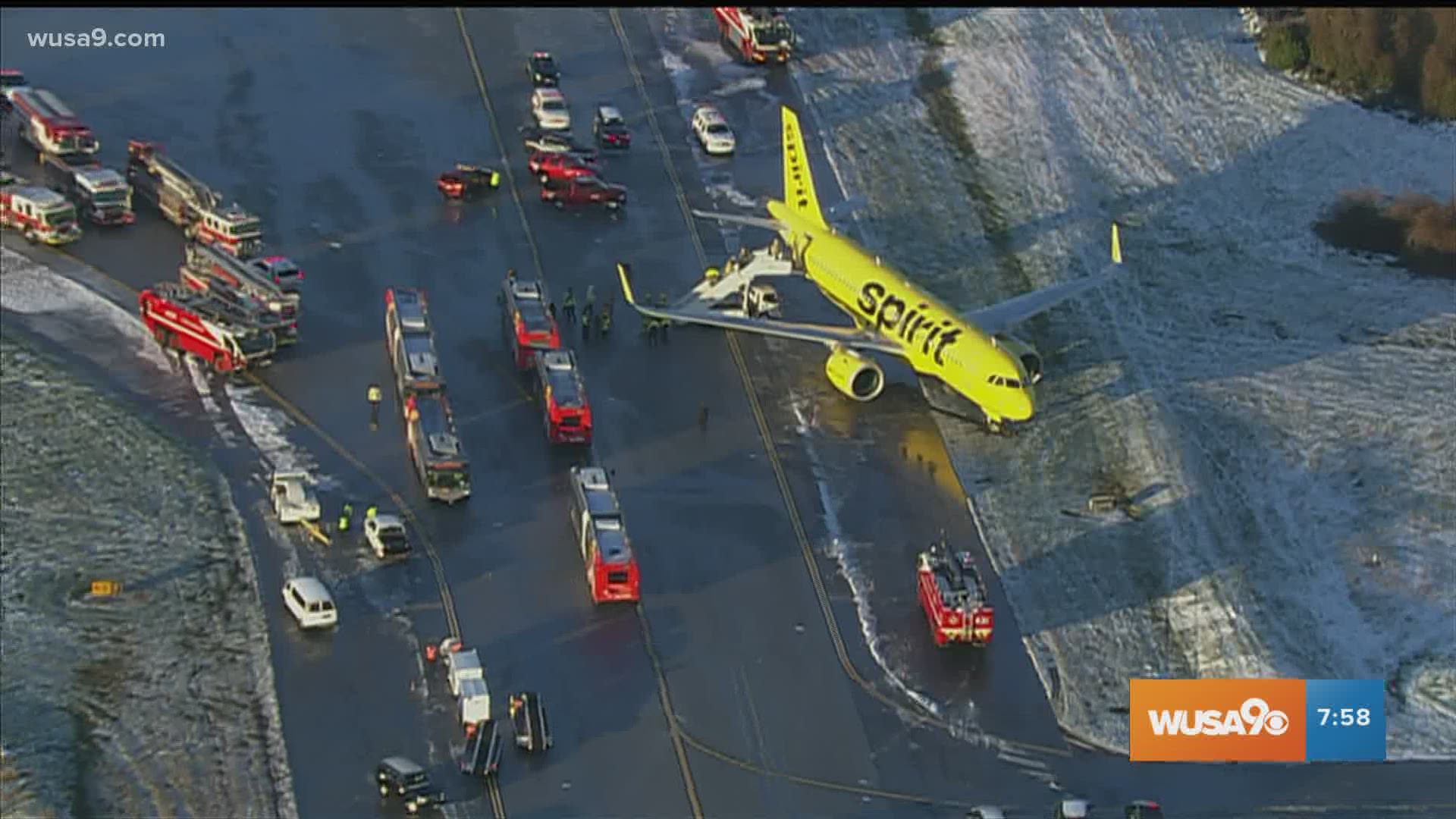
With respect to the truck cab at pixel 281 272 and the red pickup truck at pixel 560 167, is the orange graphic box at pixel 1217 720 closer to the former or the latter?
the truck cab at pixel 281 272

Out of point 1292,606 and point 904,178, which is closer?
point 1292,606

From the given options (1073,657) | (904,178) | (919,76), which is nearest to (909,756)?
(1073,657)

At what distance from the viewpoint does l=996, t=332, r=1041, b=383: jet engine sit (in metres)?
108

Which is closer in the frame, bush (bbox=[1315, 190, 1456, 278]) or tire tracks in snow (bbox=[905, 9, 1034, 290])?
tire tracks in snow (bbox=[905, 9, 1034, 290])

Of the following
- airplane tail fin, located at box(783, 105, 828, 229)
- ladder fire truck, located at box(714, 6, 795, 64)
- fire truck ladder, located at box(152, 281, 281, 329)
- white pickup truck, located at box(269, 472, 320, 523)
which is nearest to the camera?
white pickup truck, located at box(269, 472, 320, 523)

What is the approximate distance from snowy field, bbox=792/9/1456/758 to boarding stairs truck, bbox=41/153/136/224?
38.3m

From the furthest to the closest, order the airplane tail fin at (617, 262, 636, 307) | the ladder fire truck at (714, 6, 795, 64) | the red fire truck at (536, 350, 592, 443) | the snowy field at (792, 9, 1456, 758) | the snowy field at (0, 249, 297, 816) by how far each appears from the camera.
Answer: the ladder fire truck at (714, 6, 795, 64) < the airplane tail fin at (617, 262, 636, 307) < the red fire truck at (536, 350, 592, 443) < the snowy field at (792, 9, 1456, 758) < the snowy field at (0, 249, 297, 816)

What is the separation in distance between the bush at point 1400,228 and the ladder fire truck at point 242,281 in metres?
54.2

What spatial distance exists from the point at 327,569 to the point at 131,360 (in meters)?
21.9

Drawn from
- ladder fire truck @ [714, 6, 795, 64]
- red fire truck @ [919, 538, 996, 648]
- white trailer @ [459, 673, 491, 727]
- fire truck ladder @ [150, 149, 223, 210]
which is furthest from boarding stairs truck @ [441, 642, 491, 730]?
ladder fire truck @ [714, 6, 795, 64]

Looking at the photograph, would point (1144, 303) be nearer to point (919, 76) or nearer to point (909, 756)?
point (919, 76)

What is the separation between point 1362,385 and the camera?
115 metres

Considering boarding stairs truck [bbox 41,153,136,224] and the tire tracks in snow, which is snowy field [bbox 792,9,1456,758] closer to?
the tire tracks in snow

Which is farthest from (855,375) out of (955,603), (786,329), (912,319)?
(955,603)
